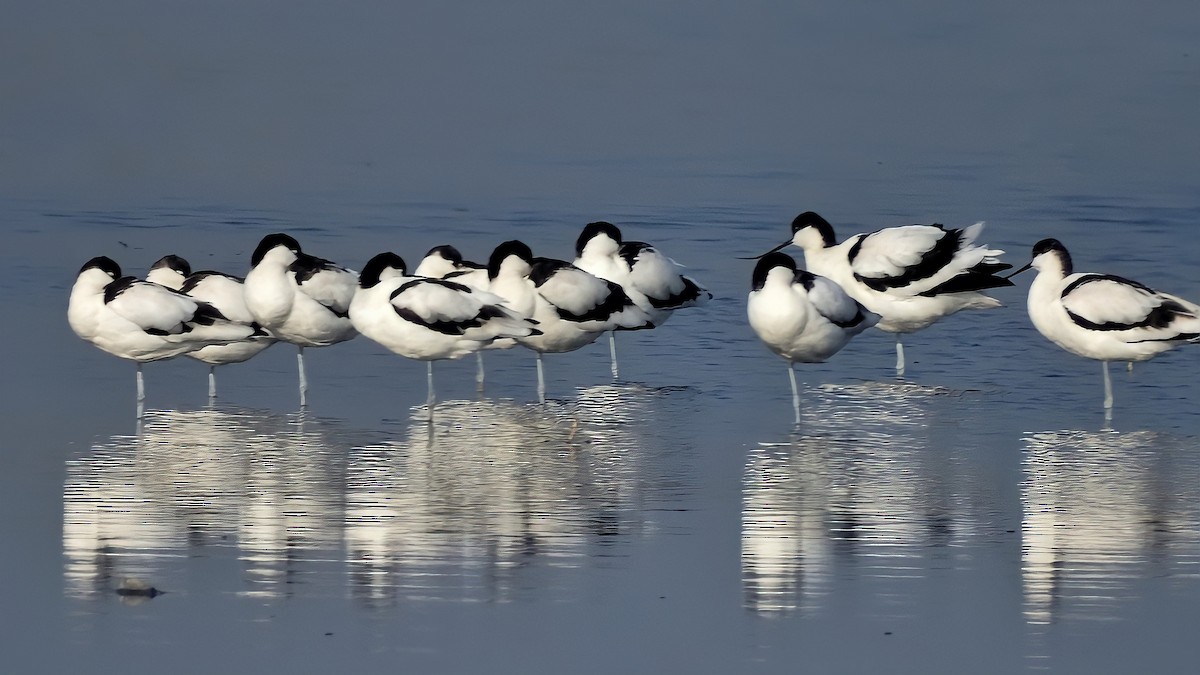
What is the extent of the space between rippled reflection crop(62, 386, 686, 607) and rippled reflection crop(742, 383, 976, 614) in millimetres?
604

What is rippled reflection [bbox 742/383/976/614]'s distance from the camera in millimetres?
8164

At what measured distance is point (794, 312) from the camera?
12.5 metres

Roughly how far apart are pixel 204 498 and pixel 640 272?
19.9 ft

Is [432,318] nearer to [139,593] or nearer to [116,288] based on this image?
[116,288]

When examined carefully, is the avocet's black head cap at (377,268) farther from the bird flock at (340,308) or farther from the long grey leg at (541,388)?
the long grey leg at (541,388)

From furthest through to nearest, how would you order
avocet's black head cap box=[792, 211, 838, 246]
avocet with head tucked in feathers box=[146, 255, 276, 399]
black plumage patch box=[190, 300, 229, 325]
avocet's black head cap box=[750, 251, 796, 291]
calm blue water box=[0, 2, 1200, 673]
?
avocet's black head cap box=[792, 211, 838, 246], avocet with head tucked in feathers box=[146, 255, 276, 399], avocet's black head cap box=[750, 251, 796, 291], black plumage patch box=[190, 300, 229, 325], calm blue water box=[0, 2, 1200, 673]

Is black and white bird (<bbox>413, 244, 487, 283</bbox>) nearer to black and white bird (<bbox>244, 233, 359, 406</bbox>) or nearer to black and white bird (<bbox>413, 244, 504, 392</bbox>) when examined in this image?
black and white bird (<bbox>413, 244, 504, 392</bbox>)

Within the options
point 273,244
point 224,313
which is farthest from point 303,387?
point 273,244

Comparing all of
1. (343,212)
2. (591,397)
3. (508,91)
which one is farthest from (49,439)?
(508,91)

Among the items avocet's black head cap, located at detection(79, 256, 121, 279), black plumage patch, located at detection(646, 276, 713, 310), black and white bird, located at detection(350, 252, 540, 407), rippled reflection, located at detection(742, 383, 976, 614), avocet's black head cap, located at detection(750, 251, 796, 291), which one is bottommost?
rippled reflection, located at detection(742, 383, 976, 614)

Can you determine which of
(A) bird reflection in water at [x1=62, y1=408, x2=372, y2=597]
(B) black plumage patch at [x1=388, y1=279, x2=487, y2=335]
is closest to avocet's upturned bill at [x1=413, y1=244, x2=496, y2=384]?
(B) black plumage patch at [x1=388, y1=279, x2=487, y2=335]

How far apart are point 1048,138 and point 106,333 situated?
17135 millimetres

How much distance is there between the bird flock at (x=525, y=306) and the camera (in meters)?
12.6

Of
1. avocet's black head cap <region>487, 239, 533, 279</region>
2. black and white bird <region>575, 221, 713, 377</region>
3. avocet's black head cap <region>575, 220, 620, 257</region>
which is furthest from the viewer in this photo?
avocet's black head cap <region>575, 220, 620, 257</region>
